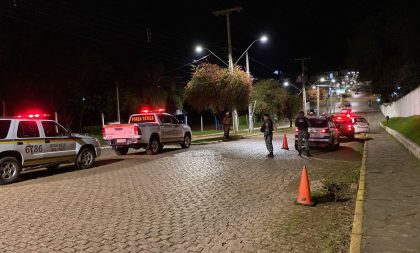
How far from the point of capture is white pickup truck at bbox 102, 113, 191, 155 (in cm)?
1886

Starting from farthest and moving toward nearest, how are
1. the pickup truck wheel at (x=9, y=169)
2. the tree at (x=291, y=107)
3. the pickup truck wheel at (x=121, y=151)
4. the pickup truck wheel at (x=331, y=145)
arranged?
the tree at (x=291, y=107)
the pickup truck wheel at (x=121, y=151)
the pickup truck wheel at (x=331, y=145)
the pickup truck wheel at (x=9, y=169)

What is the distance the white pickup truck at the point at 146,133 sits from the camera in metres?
18.9

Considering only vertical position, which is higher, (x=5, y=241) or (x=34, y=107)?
(x=34, y=107)

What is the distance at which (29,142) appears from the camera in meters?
12.9

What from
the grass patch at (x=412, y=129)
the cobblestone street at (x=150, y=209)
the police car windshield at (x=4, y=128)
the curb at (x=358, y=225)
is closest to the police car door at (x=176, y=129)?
the cobblestone street at (x=150, y=209)

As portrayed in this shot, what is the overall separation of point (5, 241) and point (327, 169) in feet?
32.0

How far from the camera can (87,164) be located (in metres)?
15.4

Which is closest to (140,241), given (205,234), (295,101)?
(205,234)

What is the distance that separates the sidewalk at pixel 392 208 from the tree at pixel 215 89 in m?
18.2

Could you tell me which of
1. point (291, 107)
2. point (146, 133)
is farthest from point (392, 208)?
point (291, 107)

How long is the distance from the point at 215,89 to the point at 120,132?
1292cm

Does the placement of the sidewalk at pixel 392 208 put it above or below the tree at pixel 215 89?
below

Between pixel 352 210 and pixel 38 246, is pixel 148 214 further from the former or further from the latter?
pixel 352 210

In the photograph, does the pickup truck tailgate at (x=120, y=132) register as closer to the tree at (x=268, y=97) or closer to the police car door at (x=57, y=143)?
the police car door at (x=57, y=143)
